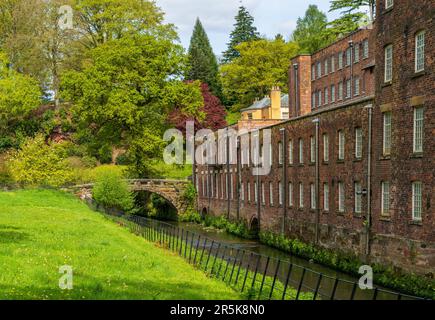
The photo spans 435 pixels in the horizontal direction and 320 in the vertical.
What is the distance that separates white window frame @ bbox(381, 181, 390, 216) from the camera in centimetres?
2973

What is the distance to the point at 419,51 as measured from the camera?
88.5ft

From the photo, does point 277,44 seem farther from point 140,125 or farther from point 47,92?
point 140,125

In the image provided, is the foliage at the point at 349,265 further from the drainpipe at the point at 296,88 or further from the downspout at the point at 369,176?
the drainpipe at the point at 296,88

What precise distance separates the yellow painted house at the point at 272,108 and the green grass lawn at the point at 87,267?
136 ft

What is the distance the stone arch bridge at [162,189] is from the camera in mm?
60219

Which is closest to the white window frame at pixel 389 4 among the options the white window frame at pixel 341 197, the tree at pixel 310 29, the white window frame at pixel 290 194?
the white window frame at pixel 341 197

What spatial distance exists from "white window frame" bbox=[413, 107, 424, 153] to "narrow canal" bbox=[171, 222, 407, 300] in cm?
614

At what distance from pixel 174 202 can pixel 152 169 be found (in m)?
4.54

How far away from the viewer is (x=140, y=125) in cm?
5853

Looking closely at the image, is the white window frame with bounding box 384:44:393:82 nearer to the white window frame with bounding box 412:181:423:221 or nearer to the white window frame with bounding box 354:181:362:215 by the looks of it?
the white window frame with bounding box 412:181:423:221

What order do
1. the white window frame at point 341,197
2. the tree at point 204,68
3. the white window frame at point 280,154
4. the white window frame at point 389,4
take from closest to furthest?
the white window frame at point 389,4, the white window frame at point 341,197, the white window frame at point 280,154, the tree at point 204,68

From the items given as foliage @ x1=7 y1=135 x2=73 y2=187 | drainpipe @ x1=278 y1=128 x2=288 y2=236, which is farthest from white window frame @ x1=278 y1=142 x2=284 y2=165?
foliage @ x1=7 y1=135 x2=73 y2=187
